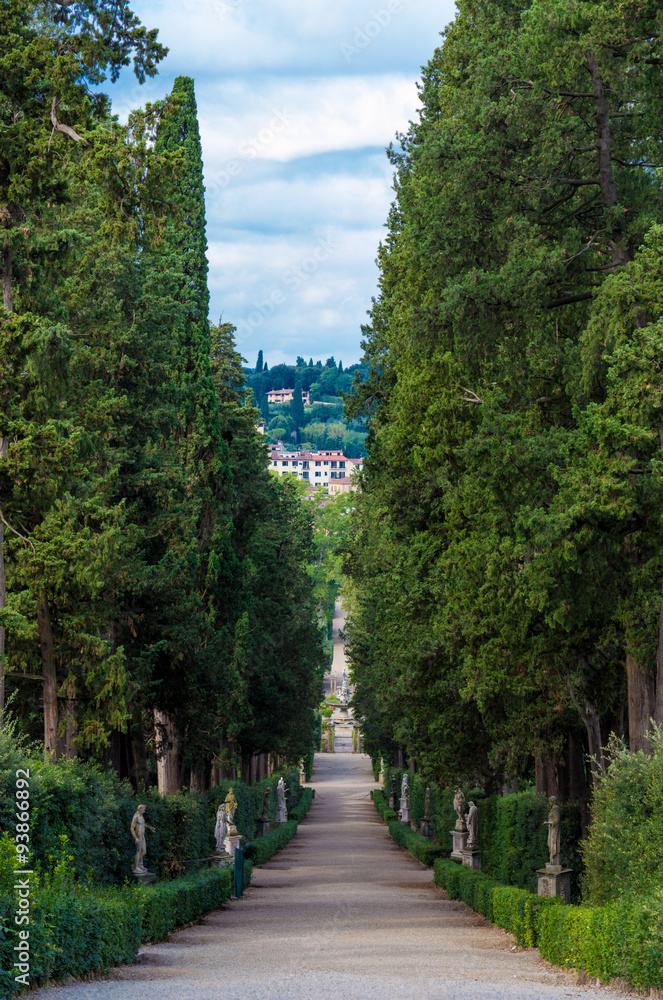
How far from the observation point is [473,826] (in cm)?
2375

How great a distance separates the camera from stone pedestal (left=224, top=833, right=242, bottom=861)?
24375 millimetres

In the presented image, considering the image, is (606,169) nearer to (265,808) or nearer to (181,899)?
(181,899)

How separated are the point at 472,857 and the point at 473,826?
2.85ft

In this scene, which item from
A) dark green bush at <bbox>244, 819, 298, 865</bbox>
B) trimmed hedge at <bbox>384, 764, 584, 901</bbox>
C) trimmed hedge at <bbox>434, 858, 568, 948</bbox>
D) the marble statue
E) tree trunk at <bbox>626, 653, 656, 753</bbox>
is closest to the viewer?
trimmed hedge at <bbox>434, 858, 568, 948</bbox>

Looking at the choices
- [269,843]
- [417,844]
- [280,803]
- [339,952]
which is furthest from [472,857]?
[280,803]

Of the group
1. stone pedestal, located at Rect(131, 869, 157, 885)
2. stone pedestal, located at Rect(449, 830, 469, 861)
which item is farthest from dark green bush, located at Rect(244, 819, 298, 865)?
stone pedestal, located at Rect(131, 869, 157, 885)

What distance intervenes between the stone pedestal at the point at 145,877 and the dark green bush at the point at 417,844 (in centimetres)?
1314

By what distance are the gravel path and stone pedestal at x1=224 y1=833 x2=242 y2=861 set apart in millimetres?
→ 891

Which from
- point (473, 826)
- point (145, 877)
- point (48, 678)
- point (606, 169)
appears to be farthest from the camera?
point (473, 826)

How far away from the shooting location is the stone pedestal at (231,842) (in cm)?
2438

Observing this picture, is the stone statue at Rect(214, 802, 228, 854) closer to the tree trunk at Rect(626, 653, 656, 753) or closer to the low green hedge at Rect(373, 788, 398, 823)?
the tree trunk at Rect(626, 653, 656, 753)

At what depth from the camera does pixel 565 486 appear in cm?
1468

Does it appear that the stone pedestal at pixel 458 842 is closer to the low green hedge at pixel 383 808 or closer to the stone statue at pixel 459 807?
the stone statue at pixel 459 807

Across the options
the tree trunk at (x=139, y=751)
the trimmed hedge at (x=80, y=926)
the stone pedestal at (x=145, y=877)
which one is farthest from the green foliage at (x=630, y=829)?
the tree trunk at (x=139, y=751)
